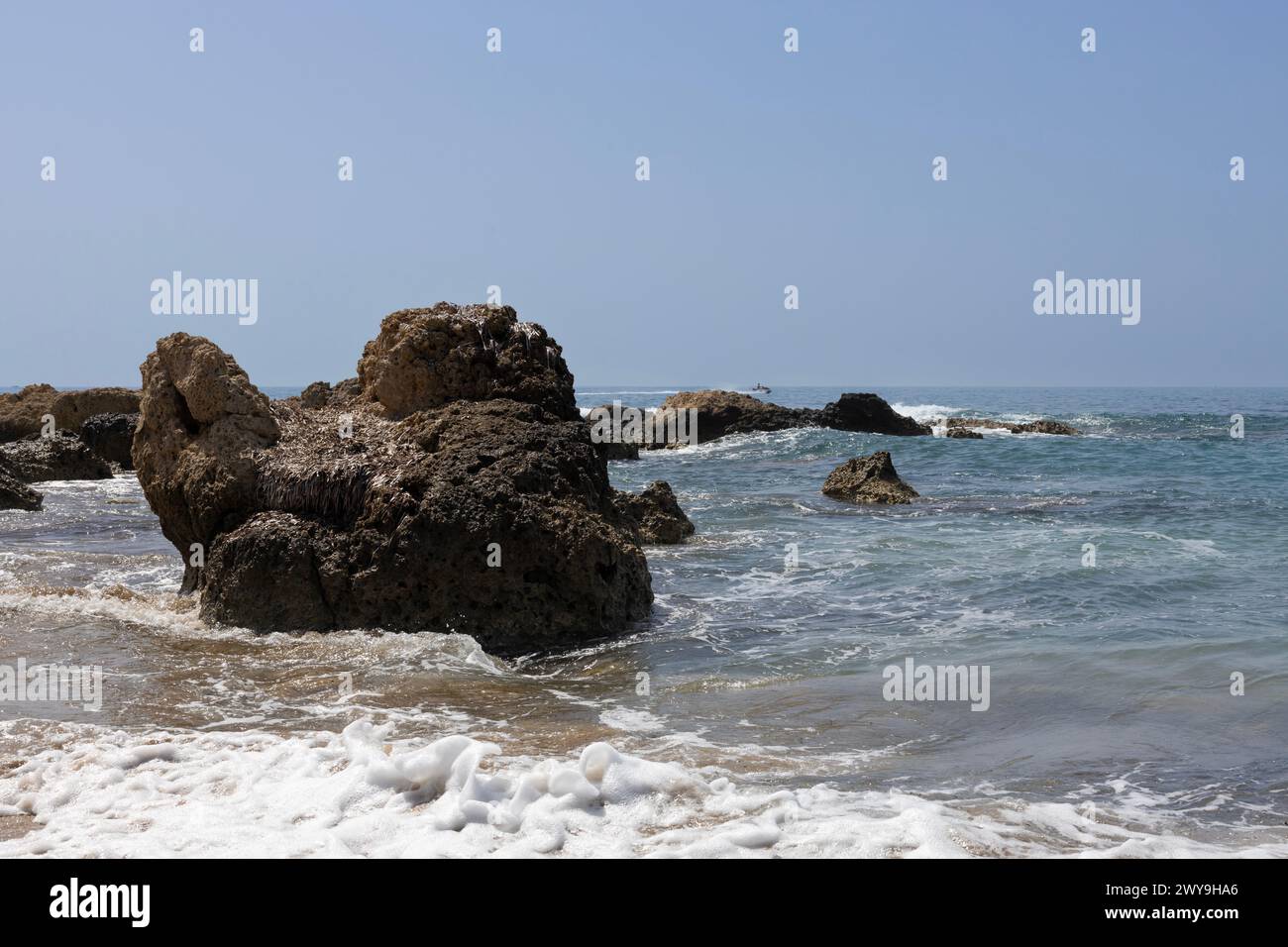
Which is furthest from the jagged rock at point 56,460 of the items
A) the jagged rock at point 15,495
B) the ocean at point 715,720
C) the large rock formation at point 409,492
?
the large rock formation at point 409,492

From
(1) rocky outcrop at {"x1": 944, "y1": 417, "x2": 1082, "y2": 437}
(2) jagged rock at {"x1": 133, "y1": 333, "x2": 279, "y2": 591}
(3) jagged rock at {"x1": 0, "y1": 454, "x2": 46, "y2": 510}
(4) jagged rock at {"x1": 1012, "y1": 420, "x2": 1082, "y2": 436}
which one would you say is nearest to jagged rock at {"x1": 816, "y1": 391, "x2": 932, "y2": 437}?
(1) rocky outcrop at {"x1": 944, "y1": 417, "x2": 1082, "y2": 437}

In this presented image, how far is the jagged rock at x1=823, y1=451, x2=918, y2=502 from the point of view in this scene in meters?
18.0

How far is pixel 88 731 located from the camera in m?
5.69

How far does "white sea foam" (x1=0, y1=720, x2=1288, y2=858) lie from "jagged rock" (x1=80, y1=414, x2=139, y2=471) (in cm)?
2281

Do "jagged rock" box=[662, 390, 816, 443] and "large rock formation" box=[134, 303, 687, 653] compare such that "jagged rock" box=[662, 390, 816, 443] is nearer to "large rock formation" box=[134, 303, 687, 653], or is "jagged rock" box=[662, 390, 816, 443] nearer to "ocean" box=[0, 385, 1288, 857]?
"ocean" box=[0, 385, 1288, 857]

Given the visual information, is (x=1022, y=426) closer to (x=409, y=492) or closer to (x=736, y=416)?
(x=736, y=416)

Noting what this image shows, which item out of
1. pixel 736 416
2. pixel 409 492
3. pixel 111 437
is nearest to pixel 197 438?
pixel 409 492

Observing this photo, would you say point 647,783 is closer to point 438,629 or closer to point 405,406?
point 438,629

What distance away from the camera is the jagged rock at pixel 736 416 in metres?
36.9

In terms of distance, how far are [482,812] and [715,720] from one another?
2.13m

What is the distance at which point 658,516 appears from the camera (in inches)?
537

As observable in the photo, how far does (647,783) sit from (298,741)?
5.96 feet

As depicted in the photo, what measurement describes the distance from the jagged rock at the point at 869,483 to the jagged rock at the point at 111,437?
16.4 metres
